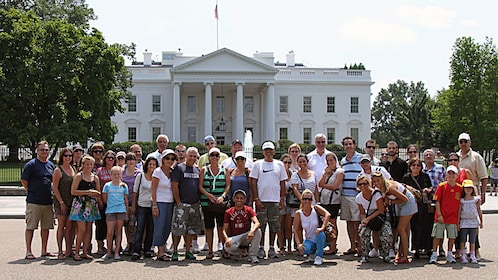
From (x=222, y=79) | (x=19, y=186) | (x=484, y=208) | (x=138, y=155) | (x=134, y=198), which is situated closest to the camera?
(x=134, y=198)

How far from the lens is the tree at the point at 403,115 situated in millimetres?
68750

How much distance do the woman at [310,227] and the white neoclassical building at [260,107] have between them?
45846 millimetres

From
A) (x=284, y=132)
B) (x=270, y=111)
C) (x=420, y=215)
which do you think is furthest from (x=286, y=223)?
(x=284, y=132)

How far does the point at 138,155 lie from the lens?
402 inches

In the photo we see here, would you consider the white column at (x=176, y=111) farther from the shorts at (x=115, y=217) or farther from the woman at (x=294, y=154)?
the shorts at (x=115, y=217)

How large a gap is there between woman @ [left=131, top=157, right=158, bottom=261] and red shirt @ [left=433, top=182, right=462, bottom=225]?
4641mm

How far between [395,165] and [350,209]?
1115mm

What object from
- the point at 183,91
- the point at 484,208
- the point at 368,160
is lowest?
the point at 484,208

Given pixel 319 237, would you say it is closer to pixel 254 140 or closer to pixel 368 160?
pixel 368 160

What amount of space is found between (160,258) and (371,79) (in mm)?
52216

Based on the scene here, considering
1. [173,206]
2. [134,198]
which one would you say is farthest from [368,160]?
[134,198]

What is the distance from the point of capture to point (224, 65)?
52500mm

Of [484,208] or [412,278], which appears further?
[484,208]

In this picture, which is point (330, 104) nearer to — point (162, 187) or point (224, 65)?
point (224, 65)
